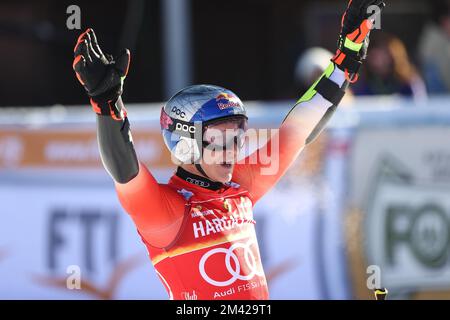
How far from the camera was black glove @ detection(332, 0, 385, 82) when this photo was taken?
421 cm

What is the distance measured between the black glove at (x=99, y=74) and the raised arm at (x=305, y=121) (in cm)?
94

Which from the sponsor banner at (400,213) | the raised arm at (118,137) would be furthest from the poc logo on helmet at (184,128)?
the sponsor banner at (400,213)

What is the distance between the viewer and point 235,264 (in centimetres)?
402

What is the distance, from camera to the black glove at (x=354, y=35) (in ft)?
13.8

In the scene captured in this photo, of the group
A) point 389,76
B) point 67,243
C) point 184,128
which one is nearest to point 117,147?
point 184,128

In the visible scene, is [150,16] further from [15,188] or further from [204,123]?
[204,123]

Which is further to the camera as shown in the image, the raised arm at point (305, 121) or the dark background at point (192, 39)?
the dark background at point (192, 39)

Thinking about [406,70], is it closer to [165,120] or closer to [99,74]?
[165,120]

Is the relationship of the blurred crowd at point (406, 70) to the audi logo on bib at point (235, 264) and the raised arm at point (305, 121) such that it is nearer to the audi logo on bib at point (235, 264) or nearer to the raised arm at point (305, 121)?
the raised arm at point (305, 121)

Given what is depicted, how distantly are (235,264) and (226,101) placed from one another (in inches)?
24.9

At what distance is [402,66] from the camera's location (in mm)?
8977

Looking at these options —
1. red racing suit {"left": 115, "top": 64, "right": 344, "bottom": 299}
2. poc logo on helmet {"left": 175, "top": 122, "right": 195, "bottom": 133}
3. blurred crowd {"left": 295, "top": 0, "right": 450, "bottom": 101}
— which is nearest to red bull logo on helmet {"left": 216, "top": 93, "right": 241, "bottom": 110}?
poc logo on helmet {"left": 175, "top": 122, "right": 195, "bottom": 133}

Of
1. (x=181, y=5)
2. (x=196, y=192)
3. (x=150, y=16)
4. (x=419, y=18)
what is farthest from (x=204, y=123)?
(x=419, y=18)

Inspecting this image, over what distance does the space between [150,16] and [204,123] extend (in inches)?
335
